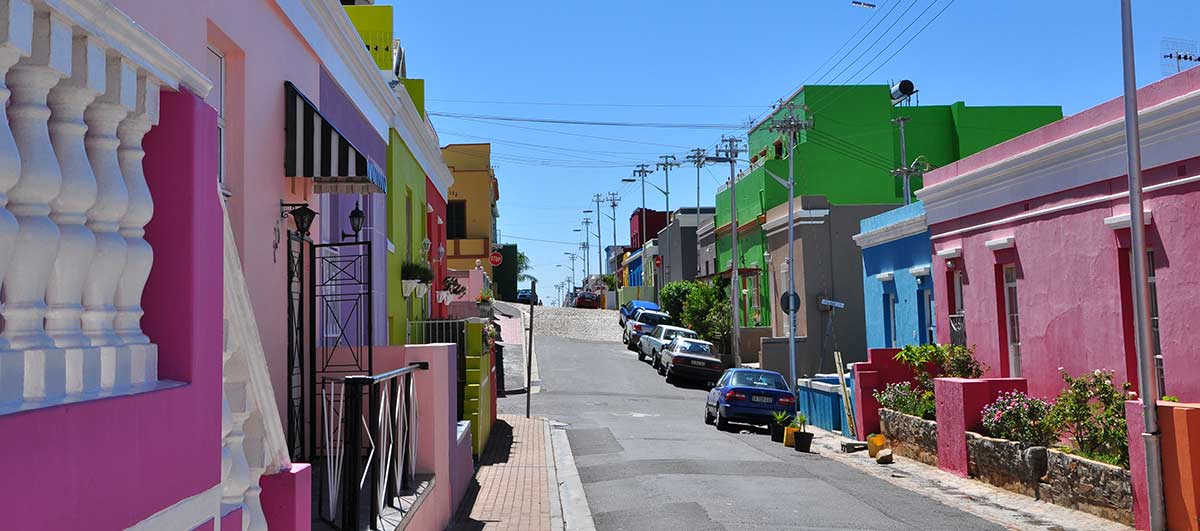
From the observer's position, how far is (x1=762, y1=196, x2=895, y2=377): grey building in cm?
3409

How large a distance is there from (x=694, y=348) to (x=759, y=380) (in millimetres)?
11120

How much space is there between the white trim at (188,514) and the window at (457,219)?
47347 millimetres

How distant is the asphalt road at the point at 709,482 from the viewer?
36.9 ft

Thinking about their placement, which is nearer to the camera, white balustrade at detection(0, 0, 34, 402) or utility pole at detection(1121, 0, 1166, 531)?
white balustrade at detection(0, 0, 34, 402)

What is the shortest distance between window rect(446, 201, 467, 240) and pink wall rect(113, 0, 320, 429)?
40880mm

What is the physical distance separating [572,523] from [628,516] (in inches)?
27.4

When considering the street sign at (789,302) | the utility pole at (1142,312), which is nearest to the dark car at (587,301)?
the street sign at (789,302)

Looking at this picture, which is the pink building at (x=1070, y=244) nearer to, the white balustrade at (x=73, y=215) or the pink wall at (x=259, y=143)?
the pink wall at (x=259, y=143)

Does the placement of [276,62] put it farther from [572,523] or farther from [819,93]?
[819,93]

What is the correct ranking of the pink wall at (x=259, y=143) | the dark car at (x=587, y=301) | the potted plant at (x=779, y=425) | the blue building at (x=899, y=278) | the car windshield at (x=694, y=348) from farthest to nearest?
the dark car at (x=587, y=301) < the car windshield at (x=694, y=348) < the blue building at (x=899, y=278) < the potted plant at (x=779, y=425) < the pink wall at (x=259, y=143)

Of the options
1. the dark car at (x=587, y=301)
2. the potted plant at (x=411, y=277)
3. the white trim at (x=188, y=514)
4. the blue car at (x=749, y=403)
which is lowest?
the blue car at (x=749, y=403)

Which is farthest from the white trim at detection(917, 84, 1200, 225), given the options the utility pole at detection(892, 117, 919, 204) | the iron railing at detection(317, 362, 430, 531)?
the utility pole at detection(892, 117, 919, 204)

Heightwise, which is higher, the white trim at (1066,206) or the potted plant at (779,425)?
the white trim at (1066,206)

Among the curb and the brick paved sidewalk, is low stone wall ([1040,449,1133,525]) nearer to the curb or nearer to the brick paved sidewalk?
the curb
